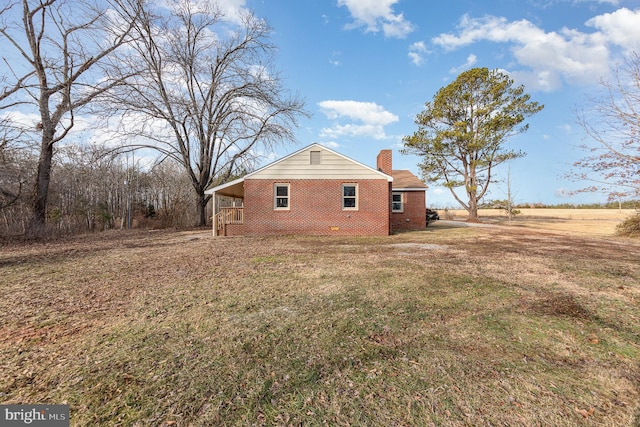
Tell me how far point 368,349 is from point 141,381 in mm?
2013

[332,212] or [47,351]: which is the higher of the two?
[332,212]

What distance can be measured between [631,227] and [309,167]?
1641 cm

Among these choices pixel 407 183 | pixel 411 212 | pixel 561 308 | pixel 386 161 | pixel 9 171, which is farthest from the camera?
pixel 407 183

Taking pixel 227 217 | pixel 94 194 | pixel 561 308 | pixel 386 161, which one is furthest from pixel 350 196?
pixel 94 194

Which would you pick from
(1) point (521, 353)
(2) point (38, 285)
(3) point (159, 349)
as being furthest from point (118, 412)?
(2) point (38, 285)

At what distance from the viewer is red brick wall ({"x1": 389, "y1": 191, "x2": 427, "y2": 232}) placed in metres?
18.5

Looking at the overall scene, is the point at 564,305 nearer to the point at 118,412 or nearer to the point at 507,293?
the point at 507,293

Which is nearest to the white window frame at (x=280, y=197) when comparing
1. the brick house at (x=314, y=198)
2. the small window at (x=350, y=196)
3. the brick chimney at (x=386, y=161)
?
the brick house at (x=314, y=198)

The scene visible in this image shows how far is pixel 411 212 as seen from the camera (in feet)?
60.9

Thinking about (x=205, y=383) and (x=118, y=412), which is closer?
(x=118, y=412)

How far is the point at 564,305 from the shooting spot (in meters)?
3.98

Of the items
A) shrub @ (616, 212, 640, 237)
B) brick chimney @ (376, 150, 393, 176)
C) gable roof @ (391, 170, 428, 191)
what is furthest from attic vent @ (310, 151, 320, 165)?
shrub @ (616, 212, 640, 237)

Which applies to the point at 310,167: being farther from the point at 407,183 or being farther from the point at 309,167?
the point at 407,183

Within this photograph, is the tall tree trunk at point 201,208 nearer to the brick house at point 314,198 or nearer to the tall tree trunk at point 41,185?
the brick house at point 314,198
